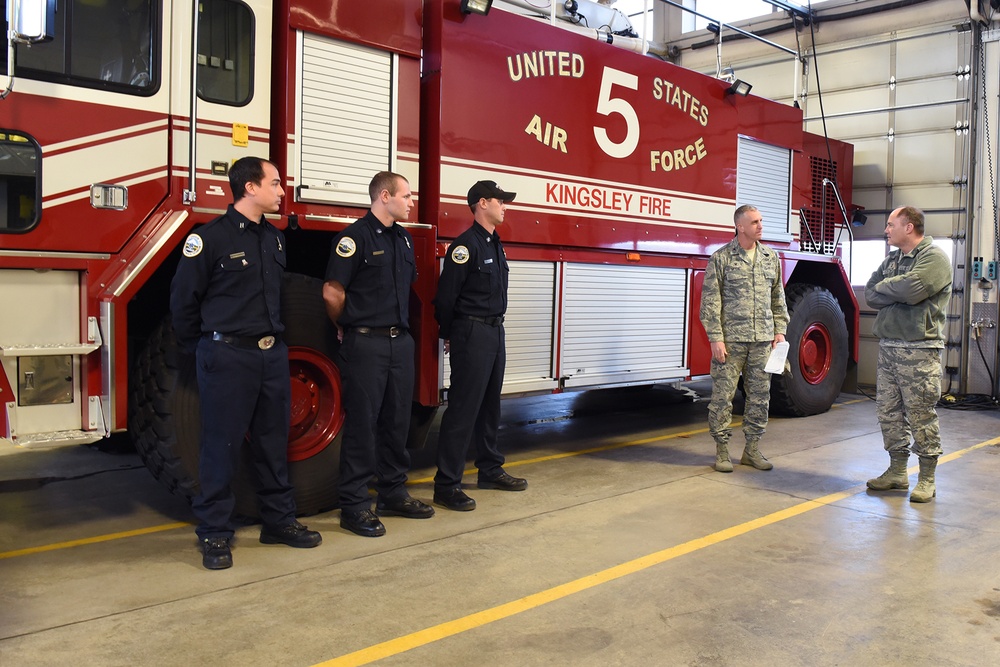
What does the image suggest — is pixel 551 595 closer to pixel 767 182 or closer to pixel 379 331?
pixel 379 331

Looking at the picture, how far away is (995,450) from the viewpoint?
7316 millimetres

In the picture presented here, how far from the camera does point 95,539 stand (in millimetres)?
4531

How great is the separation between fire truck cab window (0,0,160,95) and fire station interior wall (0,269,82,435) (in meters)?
0.93

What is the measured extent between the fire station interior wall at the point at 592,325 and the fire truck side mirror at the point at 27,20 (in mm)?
2850

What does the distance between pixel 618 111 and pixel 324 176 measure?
8.73 ft

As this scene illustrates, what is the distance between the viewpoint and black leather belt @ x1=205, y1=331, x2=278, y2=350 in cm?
411

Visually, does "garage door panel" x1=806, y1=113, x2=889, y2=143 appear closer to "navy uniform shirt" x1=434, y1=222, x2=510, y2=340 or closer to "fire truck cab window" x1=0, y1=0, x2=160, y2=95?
"navy uniform shirt" x1=434, y1=222, x2=510, y2=340

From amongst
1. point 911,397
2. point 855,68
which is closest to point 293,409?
point 911,397

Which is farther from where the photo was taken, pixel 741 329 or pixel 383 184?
pixel 741 329

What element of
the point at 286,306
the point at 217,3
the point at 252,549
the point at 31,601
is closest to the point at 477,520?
the point at 252,549

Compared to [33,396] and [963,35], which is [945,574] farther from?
[963,35]

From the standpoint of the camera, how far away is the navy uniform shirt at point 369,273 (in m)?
4.62

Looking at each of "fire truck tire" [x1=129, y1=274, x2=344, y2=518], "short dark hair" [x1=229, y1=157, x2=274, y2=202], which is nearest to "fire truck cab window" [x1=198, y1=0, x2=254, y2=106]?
"short dark hair" [x1=229, y1=157, x2=274, y2=202]

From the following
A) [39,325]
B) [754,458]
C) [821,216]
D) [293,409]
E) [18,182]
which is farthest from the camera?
[821,216]
